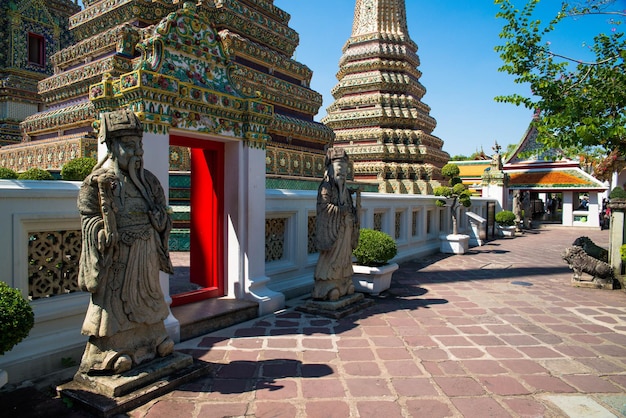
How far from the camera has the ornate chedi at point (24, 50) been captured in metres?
16.6

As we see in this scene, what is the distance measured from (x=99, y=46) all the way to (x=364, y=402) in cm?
925

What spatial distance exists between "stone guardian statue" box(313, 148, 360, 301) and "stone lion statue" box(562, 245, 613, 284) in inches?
224

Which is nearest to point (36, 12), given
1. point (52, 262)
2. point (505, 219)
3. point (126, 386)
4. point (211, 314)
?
point (52, 262)

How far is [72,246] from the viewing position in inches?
199

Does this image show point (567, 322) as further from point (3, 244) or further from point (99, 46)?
point (99, 46)

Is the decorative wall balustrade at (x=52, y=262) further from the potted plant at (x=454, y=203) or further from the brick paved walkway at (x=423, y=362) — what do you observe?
the potted plant at (x=454, y=203)

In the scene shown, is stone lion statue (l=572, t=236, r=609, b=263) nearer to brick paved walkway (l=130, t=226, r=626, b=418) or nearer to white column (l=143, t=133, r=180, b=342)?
brick paved walkway (l=130, t=226, r=626, b=418)

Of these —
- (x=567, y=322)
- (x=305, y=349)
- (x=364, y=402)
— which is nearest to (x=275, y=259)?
(x=305, y=349)

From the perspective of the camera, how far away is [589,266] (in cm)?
940

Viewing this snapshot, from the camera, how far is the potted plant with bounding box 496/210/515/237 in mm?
21734

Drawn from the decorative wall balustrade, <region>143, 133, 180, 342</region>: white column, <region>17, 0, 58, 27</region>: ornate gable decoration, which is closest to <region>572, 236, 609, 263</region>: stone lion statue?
<region>143, 133, 180, 342</region>: white column

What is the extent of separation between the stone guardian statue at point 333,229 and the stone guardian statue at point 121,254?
3.03 m

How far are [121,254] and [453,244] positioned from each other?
12.8m

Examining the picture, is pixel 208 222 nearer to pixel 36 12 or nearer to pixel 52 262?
pixel 52 262
